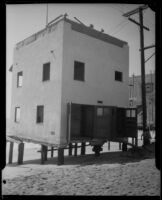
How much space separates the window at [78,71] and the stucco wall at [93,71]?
272mm

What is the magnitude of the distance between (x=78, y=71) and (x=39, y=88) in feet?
9.61

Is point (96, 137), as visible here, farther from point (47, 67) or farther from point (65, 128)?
point (47, 67)

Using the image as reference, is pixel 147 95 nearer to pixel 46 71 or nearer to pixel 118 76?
pixel 118 76

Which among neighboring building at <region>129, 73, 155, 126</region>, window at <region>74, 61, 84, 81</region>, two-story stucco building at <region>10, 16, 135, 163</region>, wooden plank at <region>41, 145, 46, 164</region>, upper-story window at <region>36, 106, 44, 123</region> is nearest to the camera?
two-story stucco building at <region>10, 16, 135, 163</region>

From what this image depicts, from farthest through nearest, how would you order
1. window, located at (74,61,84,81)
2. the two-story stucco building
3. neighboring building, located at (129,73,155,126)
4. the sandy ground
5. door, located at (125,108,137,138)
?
neighboring building, located at (129,73,155,126), window, located at (74,61,84,81), door, located at (125,108,137,138), the two-story stucco building, the sandy ground

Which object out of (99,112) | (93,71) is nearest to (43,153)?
(99,112)

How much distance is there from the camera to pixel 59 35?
1326 centimetres

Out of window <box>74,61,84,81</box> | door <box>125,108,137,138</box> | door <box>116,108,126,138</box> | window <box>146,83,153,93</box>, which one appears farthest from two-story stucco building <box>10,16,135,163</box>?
window <box>146,83,153,93</box>

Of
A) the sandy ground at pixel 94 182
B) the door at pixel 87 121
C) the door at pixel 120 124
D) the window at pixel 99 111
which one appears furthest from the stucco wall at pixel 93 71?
the sandy ground at pixel 94 182

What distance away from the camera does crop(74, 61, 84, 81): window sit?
1425cm

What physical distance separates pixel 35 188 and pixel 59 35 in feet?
29.9

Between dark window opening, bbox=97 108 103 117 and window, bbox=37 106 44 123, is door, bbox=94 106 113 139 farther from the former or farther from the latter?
window, bbox=37 106 44 123

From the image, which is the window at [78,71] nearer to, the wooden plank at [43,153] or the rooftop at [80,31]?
the rooftop at [80,31]
